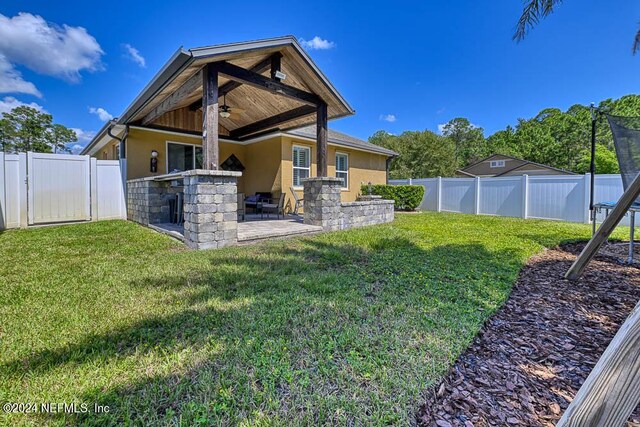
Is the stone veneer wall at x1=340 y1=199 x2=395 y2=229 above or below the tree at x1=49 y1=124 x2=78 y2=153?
below

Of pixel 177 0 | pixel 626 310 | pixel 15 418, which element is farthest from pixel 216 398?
pixel 177 0

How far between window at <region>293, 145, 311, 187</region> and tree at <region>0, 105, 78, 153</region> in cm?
3449

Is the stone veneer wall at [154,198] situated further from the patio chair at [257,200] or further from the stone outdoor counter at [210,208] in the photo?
the patio chair at [257,200]

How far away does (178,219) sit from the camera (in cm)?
759

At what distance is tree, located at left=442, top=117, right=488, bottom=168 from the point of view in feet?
133

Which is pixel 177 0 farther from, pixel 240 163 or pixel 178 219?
pixel 178 219

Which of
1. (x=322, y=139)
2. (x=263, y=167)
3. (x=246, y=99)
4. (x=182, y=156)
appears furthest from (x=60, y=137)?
(x=322, y=139)

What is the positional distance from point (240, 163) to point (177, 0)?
5.49 meters

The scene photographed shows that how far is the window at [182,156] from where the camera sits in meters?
10.2

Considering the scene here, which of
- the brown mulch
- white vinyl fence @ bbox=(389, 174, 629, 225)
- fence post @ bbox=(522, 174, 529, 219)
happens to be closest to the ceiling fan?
the brown mulch

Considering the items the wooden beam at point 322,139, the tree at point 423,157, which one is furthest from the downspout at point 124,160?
the tree at point 423,157

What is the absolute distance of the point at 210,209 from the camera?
5.24 meters

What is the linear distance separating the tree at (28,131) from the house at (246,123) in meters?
24.8

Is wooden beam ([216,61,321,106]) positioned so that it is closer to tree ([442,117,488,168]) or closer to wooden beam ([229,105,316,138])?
wooden beam ([229,105,316,138])
